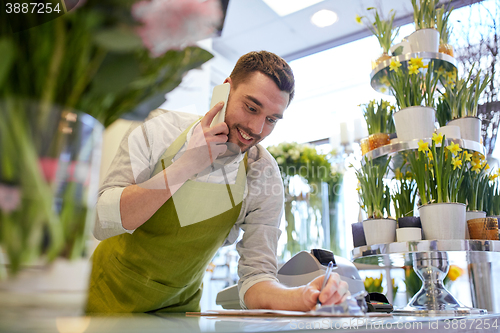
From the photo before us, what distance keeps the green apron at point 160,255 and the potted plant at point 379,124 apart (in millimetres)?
596

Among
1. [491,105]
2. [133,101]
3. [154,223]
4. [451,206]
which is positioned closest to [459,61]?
[491,105]

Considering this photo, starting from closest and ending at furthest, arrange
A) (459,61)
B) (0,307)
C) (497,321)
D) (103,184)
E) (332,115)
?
(0,307), (497,321), (103,184), (459,61), (332,115)

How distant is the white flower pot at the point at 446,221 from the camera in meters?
0.97

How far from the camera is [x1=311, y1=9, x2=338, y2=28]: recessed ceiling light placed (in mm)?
2598

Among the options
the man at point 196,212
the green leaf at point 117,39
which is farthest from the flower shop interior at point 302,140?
the man at point 196,212

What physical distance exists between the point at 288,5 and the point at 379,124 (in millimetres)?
1568

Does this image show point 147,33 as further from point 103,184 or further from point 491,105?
point 491,105

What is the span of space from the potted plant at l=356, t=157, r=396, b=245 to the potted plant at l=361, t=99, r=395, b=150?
0.07 metres

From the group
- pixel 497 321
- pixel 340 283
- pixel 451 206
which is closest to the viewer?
pixel 340 283

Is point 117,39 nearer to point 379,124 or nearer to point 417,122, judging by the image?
point 417,122

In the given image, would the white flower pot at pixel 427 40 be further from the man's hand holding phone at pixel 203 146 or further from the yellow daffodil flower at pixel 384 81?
the man's hand holding phone at pixel 203 146

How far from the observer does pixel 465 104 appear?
1.23 meters

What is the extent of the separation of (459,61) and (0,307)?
1.95 meters

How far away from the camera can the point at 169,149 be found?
92cm
